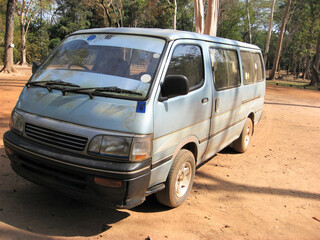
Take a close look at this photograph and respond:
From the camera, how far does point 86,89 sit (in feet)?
10.6

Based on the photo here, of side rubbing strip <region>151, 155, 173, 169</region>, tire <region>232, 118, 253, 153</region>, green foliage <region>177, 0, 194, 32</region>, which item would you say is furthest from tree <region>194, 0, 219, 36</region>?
green foliage <region>177, 0, 194, 32</region>

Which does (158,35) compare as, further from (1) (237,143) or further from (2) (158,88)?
(1) (237,143)

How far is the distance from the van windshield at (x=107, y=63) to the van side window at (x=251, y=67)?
272 cm

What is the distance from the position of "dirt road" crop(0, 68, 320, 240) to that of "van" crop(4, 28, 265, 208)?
1.26 feet

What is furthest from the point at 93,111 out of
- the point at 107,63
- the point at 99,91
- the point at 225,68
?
the point at 225,68

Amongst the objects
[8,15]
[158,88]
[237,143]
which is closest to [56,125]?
[158,88]

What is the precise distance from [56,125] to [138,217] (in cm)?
145

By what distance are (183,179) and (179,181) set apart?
10 cm

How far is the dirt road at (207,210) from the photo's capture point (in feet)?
10.5

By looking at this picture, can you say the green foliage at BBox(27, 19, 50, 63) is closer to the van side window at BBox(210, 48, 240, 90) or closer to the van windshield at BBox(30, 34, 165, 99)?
the van side window at BBox(210, 48, 240, 90)

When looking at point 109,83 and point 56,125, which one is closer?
point 56,125

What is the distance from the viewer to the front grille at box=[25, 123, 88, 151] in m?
2.97

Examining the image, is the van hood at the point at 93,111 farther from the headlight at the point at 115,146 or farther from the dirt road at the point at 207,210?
the dirt road at the point at 207,210

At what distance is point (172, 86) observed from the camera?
3.25 metres
